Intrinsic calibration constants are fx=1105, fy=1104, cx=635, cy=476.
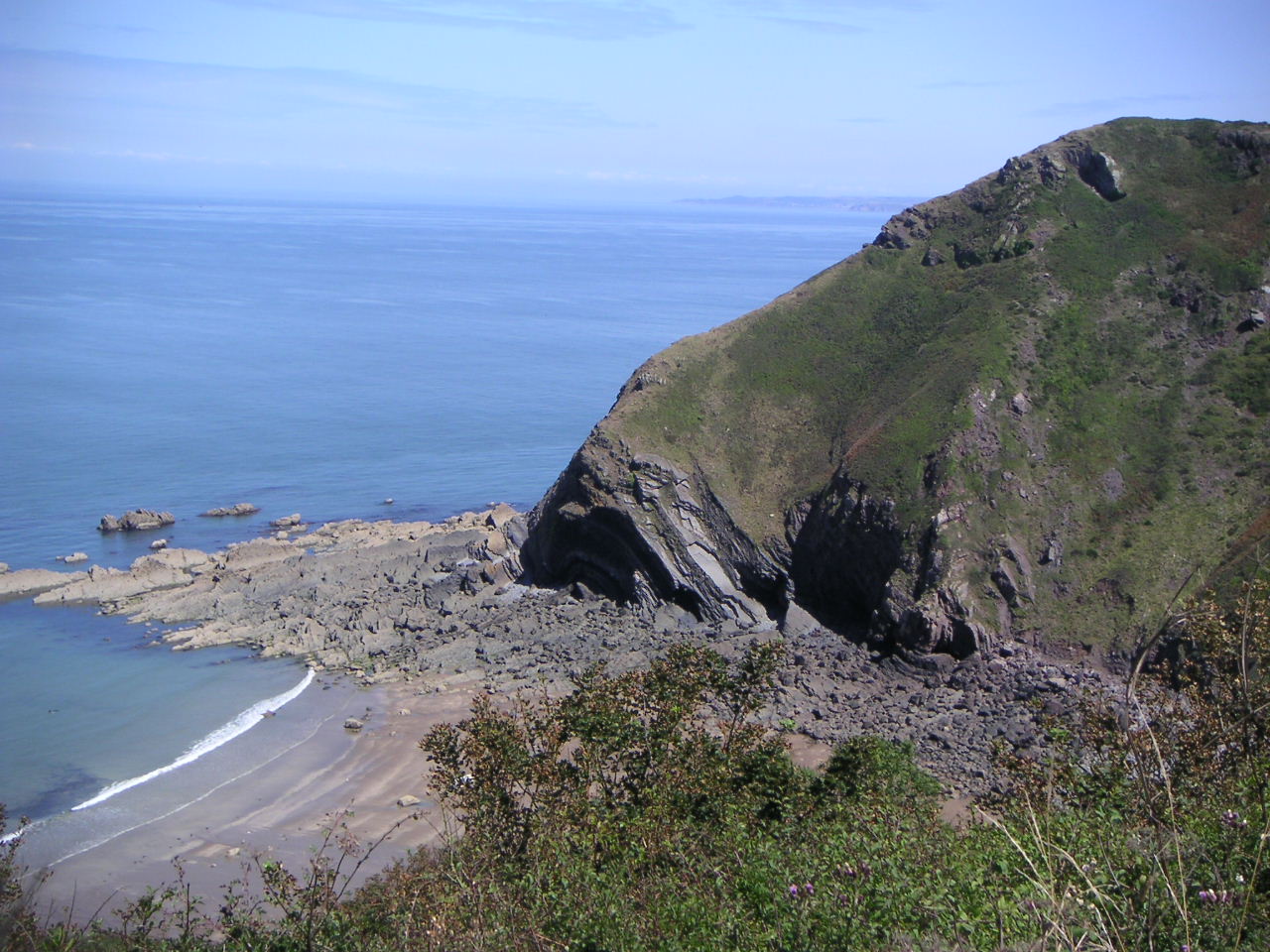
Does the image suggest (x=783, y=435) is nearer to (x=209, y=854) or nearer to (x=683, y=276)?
(x=209, y=854)

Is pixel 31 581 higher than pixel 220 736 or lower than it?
higher

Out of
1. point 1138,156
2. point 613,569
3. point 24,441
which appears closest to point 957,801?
point 613,569

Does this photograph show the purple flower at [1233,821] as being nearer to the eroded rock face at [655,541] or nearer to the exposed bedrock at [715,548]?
the exposed bedrock at [715,548]

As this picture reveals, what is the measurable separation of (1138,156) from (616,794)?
51.0 metres

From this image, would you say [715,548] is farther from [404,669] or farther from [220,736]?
[220,736]

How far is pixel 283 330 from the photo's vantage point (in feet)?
415

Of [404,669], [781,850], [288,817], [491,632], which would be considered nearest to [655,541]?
[491,632]

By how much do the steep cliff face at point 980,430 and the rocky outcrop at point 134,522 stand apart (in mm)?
24089

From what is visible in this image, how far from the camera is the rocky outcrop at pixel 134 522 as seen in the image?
58.0 m

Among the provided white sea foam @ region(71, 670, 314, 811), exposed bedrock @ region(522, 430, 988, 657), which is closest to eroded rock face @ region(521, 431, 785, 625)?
exposed bedrock @ region(522, 430, 988, 657)

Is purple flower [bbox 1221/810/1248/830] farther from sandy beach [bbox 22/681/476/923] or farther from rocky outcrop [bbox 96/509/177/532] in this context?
rocky outcrop [bbox 96/509/177/532]

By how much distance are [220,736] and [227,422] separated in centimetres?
5248

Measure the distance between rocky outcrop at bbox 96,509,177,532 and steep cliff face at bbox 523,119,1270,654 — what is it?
2409 centimetres

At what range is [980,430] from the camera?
42.0m
